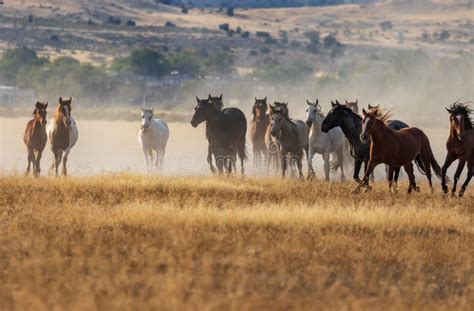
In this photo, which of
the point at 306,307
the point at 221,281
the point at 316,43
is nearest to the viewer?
the point at 306,307

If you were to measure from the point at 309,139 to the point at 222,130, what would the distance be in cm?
282

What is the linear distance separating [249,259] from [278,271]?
1.90 ft

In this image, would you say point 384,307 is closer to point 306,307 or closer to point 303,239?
point 306,307

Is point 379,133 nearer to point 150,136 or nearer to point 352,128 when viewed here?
point 352,128

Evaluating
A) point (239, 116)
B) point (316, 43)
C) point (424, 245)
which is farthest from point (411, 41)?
point (424, 245)

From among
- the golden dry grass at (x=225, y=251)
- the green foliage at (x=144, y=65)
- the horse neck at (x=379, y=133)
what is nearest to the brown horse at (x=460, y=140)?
the horse neck at (x=379, y=133)

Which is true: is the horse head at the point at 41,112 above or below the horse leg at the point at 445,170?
above

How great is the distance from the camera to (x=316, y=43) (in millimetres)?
192375

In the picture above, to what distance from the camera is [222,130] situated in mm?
33531

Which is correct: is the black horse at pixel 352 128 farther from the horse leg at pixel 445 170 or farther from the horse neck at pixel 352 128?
the horse leg at pixel 445 170

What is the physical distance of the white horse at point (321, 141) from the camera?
3059 centimetres

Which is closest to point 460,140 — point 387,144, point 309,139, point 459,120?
point 459,120

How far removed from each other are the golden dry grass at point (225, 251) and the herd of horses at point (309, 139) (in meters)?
2.28

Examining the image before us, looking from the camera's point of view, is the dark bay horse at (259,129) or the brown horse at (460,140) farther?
the dark bay horse at (259,129)
